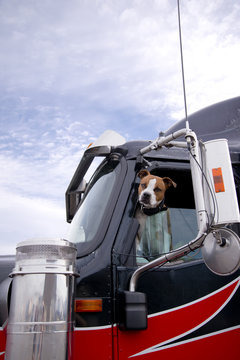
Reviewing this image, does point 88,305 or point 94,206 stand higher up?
point 94,206

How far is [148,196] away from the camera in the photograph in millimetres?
2928

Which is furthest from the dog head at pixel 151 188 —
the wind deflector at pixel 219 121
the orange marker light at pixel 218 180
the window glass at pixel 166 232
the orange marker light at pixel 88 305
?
the wind deflector at pixel 219 121

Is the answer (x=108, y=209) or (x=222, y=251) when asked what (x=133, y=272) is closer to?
(x=108, y=209)

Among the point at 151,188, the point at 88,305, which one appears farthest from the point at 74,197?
the point at 88,305

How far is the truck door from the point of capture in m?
2.54

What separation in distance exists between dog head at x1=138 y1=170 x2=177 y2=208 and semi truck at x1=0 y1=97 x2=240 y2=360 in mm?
56

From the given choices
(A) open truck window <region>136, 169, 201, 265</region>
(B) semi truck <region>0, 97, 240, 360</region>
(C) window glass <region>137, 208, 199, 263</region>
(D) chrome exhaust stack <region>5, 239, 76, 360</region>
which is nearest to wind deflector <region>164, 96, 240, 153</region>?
(B) semi truck <region>0, 97, 240, 360</region>

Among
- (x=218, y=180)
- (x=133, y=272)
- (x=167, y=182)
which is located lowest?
(x=133, y=272)

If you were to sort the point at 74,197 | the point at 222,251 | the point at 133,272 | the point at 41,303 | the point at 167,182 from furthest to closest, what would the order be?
the point at 74,197 < the point at 167,182 < the point at 133,272 < the point at 222,251 < the point at 41,303

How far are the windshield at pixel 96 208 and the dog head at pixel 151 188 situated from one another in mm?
230

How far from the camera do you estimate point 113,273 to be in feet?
8.60

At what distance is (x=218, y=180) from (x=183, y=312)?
1046 millimetres

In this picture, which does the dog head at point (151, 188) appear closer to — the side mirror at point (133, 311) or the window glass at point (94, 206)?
the window glass at point (94, 206)

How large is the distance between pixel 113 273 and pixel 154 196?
70 centimetres
